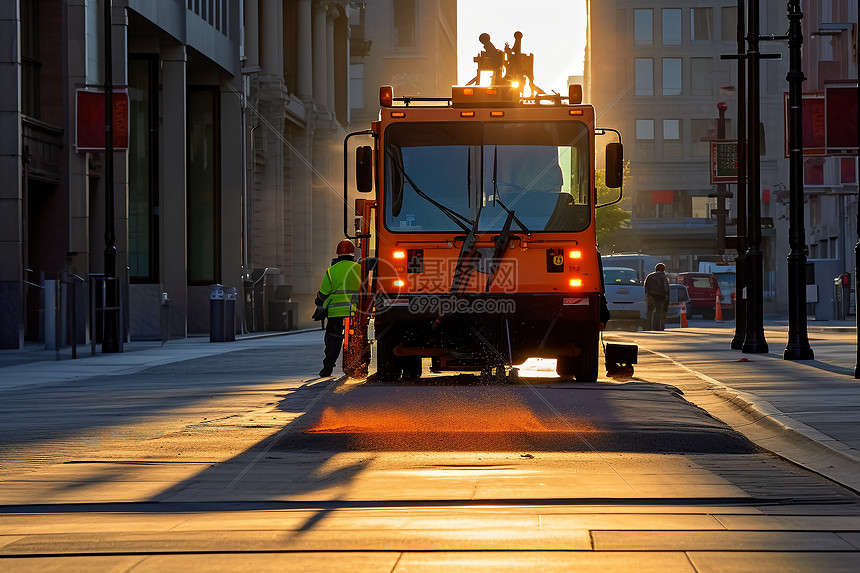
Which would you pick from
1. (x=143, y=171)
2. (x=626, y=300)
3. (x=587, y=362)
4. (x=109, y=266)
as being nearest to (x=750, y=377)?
(x=587, y=362)

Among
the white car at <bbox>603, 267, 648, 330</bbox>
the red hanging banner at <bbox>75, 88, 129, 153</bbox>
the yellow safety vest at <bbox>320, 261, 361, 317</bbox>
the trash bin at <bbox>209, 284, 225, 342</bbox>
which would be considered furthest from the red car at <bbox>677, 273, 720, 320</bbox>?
the yellow safety vest at <bbox>320, 261, 361, 317</bbox>

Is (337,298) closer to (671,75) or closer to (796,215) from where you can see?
(796,215)

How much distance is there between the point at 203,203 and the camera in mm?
42438

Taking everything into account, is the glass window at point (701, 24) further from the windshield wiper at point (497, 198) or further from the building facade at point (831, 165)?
the windshield wiper at point (497, 198)

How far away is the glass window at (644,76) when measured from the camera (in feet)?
293

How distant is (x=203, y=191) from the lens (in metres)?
42.4

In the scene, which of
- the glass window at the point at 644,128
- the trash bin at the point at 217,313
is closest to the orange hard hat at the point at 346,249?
the trash bin at the point at 217,313

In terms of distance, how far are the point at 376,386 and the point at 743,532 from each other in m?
9.39

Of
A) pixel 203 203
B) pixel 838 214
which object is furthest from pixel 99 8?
pixel 838 214

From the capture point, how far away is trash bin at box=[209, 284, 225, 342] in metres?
32.9

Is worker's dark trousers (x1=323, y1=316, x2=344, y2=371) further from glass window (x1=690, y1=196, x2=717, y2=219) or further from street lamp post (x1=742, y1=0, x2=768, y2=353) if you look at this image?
glass window (x1=690, y1=196, x2=717, y2=219)

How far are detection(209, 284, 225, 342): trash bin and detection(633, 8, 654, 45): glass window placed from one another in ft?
201

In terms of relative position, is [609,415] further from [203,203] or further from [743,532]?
[203,203]

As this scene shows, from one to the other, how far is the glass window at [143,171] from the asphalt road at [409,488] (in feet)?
78.0
